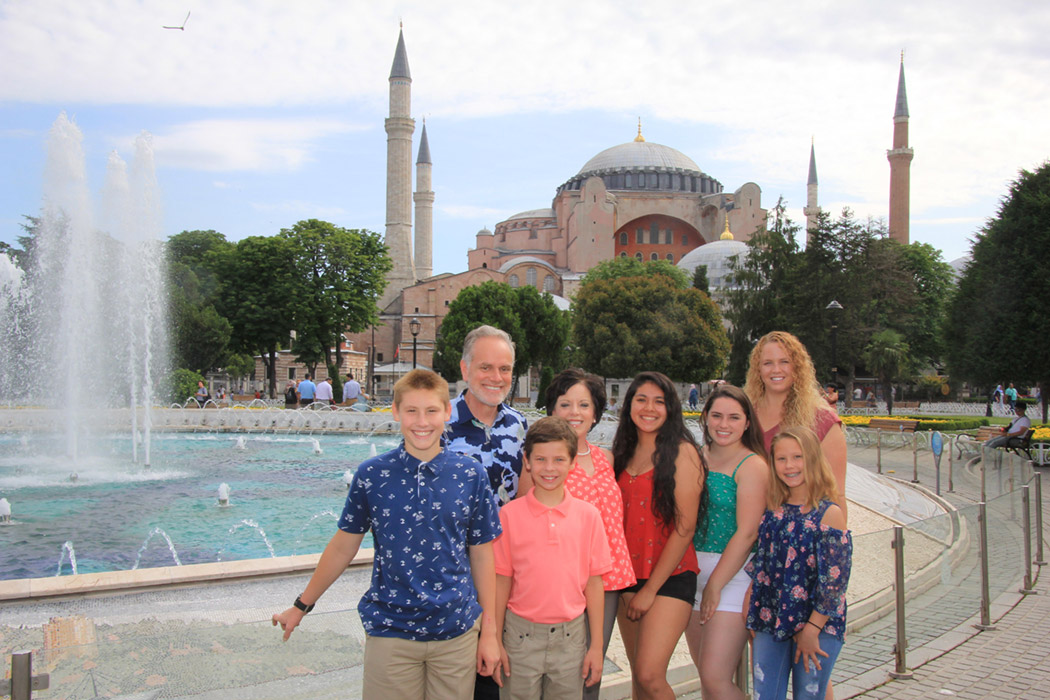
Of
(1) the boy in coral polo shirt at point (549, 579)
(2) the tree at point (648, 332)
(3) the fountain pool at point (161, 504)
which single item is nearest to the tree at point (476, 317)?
(2) the tree at point (648, 332)

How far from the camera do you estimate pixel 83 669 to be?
2.49 m

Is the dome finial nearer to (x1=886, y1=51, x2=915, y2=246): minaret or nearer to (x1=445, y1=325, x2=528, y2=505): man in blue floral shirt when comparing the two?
(x1=886, y1=51, x2=915, y2=246): minaret

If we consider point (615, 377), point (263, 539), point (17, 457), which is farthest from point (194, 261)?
point (263, 539)

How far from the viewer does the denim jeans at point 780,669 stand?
113 inches

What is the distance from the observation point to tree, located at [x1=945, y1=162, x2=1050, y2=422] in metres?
19.1

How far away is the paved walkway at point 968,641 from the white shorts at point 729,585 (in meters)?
0.84

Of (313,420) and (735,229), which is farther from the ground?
(735,229)

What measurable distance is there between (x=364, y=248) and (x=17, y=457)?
75.6ft

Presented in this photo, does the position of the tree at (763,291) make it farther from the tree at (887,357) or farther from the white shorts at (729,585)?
the white shorts at (729,585)

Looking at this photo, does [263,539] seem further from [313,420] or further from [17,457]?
[313,420]

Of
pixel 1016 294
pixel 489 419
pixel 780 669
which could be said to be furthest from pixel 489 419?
pixel 1016 294

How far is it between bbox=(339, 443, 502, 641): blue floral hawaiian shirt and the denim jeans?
1.13 metres

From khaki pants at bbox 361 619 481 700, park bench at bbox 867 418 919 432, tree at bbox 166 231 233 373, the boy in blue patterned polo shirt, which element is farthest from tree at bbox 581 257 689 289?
khaki pants at bbox 361 619 481 700

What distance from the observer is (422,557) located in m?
2.43
